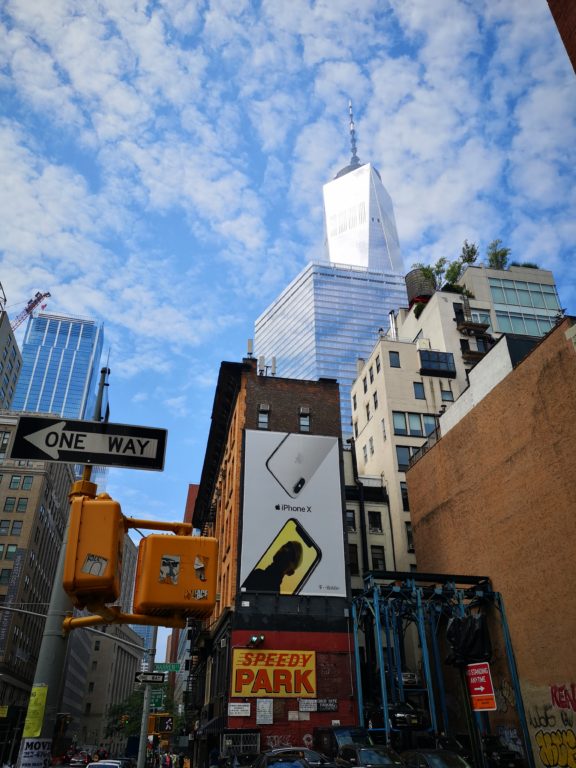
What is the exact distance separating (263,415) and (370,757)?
79.3 feet

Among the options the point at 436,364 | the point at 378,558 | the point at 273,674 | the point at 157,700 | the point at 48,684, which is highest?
the point at 436,364

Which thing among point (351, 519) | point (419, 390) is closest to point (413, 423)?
point (419, 390)

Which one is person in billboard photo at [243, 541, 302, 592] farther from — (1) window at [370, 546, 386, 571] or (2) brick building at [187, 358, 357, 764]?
(1) window at [370, 546, 386, 571]

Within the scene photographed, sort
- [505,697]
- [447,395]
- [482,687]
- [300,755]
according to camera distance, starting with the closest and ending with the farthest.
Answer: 1. [300,755]
2. [482,687]
3. [505,697]
4. [447,395]

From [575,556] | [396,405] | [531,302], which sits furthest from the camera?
[531,302]

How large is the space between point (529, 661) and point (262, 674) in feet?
45.3

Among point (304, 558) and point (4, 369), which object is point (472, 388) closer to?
point (304, 558)

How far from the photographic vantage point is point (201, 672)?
49.0 m

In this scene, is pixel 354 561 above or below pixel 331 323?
below

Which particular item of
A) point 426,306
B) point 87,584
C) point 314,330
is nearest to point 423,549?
point 426,306

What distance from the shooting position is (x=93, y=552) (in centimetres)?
397

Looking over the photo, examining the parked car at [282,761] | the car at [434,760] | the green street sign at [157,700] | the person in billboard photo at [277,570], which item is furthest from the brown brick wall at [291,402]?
the parked car at [282,761]

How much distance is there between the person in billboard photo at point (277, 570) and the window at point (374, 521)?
18498 mm

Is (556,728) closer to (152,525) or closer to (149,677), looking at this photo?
(149,677)
